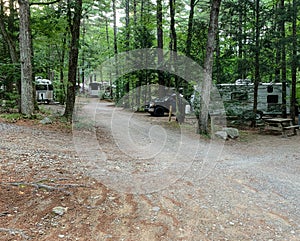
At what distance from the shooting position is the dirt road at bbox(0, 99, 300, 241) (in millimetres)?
2748

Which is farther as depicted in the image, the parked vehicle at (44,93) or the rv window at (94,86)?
the rv window at (94,86)

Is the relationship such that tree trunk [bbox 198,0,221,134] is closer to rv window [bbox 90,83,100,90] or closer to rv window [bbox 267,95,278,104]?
rv window [bbox 267,95,278,104]

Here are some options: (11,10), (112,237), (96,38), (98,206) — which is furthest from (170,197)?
(96,38)

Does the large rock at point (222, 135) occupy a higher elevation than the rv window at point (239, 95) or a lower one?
lower

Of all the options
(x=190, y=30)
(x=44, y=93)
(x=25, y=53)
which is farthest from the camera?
(x=44, y=93)

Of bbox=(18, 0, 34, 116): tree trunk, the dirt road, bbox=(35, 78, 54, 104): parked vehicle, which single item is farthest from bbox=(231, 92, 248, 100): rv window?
bbox=(35, 78, 54, 104): parked vehicle

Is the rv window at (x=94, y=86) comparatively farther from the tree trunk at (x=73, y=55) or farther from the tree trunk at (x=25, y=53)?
the tree trunk at (x=25, y=53)

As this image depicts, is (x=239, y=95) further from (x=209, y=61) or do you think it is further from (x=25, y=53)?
(x=25, y=53)

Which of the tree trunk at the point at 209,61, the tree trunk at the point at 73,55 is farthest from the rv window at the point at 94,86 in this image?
the tree trunk at the point at 209,61

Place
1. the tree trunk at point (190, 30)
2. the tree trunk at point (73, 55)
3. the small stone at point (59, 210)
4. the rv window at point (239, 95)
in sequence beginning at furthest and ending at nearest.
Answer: the rv window at point (239, 95), the tree trunk at point (190, 30), the tree trunk at point (73, 55), the small stone at point (59, 210)

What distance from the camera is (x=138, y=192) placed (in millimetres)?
3730

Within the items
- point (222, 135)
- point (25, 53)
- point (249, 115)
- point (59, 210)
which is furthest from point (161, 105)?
point (59, 210)

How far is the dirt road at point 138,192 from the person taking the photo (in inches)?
108

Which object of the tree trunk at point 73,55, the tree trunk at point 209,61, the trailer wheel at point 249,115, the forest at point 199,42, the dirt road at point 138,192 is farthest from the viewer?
the trailer wheel at point 249,115
